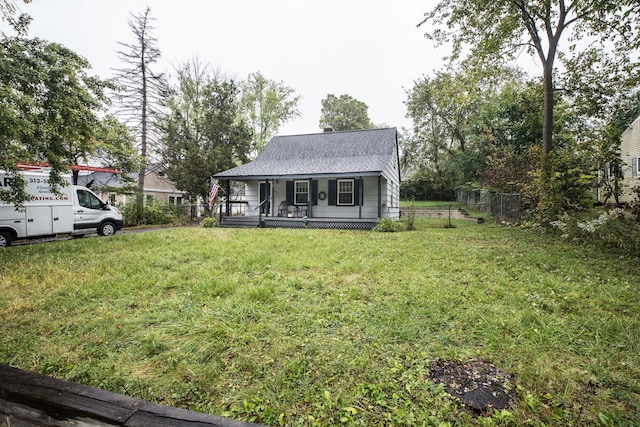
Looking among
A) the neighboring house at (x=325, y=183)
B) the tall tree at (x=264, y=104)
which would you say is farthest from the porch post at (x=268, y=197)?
the tall tree at (x=264, y=104)

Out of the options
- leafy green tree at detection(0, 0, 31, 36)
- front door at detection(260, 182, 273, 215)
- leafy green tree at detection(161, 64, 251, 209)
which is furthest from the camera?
leafy green tree at detection(161, 64, 251, 209)

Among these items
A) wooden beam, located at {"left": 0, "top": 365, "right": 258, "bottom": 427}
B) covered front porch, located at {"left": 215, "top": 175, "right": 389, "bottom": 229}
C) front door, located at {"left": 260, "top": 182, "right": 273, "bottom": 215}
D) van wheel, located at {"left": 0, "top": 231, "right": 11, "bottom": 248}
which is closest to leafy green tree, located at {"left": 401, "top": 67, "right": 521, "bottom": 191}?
covered front porch, located at {"left": 215, "top": 175, "right": 389, "bottom": 229}

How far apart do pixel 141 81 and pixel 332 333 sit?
69.1ft

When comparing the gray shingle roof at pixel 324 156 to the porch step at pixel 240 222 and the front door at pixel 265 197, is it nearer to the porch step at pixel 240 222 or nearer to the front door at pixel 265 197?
the front door at pixel 265 197

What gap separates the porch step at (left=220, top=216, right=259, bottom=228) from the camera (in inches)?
557

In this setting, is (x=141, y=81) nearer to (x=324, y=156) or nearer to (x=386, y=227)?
(x=324, y=156)

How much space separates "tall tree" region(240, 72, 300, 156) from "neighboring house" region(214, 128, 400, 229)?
1484 centimetres

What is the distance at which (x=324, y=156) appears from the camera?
15766 mm

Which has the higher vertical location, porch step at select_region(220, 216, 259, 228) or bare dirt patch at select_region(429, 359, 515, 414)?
porch step at select_region(220, 216, 259, 228)

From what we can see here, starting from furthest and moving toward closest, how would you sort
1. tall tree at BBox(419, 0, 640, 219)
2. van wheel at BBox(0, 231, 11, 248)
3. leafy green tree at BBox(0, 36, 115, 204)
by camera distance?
tall tree at BBox(419, 0, 640, 219) < van wheel at BBox(0, 231, 11, 248) < leafy green tree at BBox(0, 36, 115, 204)

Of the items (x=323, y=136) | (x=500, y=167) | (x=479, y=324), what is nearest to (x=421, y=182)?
(x=500, y=167)

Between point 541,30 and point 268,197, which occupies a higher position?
point 541,30

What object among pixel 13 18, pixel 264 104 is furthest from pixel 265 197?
pixel 264 104

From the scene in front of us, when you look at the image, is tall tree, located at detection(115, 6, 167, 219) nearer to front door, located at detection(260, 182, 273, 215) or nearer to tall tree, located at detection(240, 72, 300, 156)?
front door, located at detection(260, 182, 273, 215)
